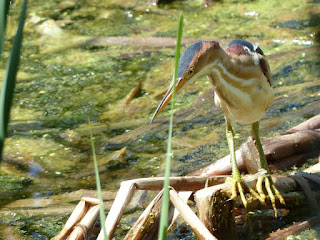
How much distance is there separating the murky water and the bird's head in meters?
1.07

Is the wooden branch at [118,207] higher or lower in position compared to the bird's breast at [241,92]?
lower

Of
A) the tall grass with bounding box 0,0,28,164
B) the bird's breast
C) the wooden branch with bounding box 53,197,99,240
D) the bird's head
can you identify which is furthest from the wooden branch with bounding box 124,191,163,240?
the tall grass with bounding box 0,0,28,164

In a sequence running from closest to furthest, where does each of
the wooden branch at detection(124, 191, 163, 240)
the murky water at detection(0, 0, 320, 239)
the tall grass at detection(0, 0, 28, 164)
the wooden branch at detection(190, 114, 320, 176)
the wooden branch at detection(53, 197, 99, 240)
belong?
the tall grass at detection(0, 0, 28, 164), the wooden branch at detection(124, 191, 163, 240), the wooden branch at detection(53, 197, 99, 240), the wooden branch at detection(190, 114, 320, 176), the murky water at detection(0, 0, 320, 239)

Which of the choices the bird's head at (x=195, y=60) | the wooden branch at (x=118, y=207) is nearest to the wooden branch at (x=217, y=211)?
the wooden branch at (x=118, y=207)

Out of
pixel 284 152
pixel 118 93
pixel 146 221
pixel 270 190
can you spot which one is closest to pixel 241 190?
pixel 270 190

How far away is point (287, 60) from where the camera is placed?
4480mm

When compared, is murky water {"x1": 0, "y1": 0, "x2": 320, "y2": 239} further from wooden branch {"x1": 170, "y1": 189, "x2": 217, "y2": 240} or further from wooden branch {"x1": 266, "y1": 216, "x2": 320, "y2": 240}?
wooden branch {"x1": 266, "y1": 216, "x2": 320, "y2": 240}

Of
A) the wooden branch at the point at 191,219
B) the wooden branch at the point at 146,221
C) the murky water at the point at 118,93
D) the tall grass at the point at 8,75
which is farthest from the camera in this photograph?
the murky water at the point at 118,93

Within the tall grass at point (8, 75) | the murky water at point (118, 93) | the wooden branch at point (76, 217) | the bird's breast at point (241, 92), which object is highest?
the tall grass at point (8, 75)

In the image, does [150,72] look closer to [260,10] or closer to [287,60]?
[287,60]

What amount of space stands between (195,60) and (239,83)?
38cm

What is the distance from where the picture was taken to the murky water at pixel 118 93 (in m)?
3.28

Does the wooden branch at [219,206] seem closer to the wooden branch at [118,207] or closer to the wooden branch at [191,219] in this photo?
the wooden branch at [191,219]

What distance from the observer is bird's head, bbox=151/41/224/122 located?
2.09 m
